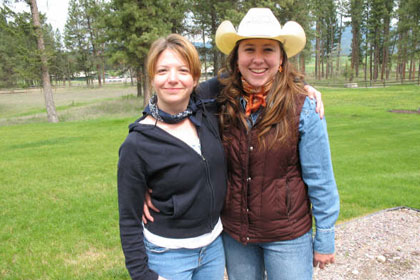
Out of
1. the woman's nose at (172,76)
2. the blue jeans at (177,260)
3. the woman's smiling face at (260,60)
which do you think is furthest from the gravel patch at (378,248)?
the woman's nose at (172,76)

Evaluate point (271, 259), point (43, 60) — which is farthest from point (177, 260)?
point (43, 60)

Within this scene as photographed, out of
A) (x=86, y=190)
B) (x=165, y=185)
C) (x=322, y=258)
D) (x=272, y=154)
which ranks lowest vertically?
(x=86, y=190)

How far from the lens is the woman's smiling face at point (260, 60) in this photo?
6.24ft

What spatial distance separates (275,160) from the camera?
1.85 metres

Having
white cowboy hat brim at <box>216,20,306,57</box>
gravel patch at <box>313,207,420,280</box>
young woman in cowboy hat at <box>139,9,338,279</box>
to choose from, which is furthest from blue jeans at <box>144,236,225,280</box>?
gravel patch at <box>313,207,420,280</box>

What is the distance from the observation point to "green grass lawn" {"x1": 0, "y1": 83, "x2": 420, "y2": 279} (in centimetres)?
395

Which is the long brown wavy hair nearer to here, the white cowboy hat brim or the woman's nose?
the white cowboy hat brim

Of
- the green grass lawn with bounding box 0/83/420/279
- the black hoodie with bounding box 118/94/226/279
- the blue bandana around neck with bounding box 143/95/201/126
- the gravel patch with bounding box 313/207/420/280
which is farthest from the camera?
the green grass lawn with bounding box 0/83/420/279

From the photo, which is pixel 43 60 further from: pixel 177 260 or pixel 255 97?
pixel 177 260

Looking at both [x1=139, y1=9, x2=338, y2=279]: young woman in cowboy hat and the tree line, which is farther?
the tree line

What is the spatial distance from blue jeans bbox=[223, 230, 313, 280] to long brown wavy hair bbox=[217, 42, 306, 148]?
61cm

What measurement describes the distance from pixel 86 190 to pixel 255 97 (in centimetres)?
545

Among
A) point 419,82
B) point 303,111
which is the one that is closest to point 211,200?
point 303,111

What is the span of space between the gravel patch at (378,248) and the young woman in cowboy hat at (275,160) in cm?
165
